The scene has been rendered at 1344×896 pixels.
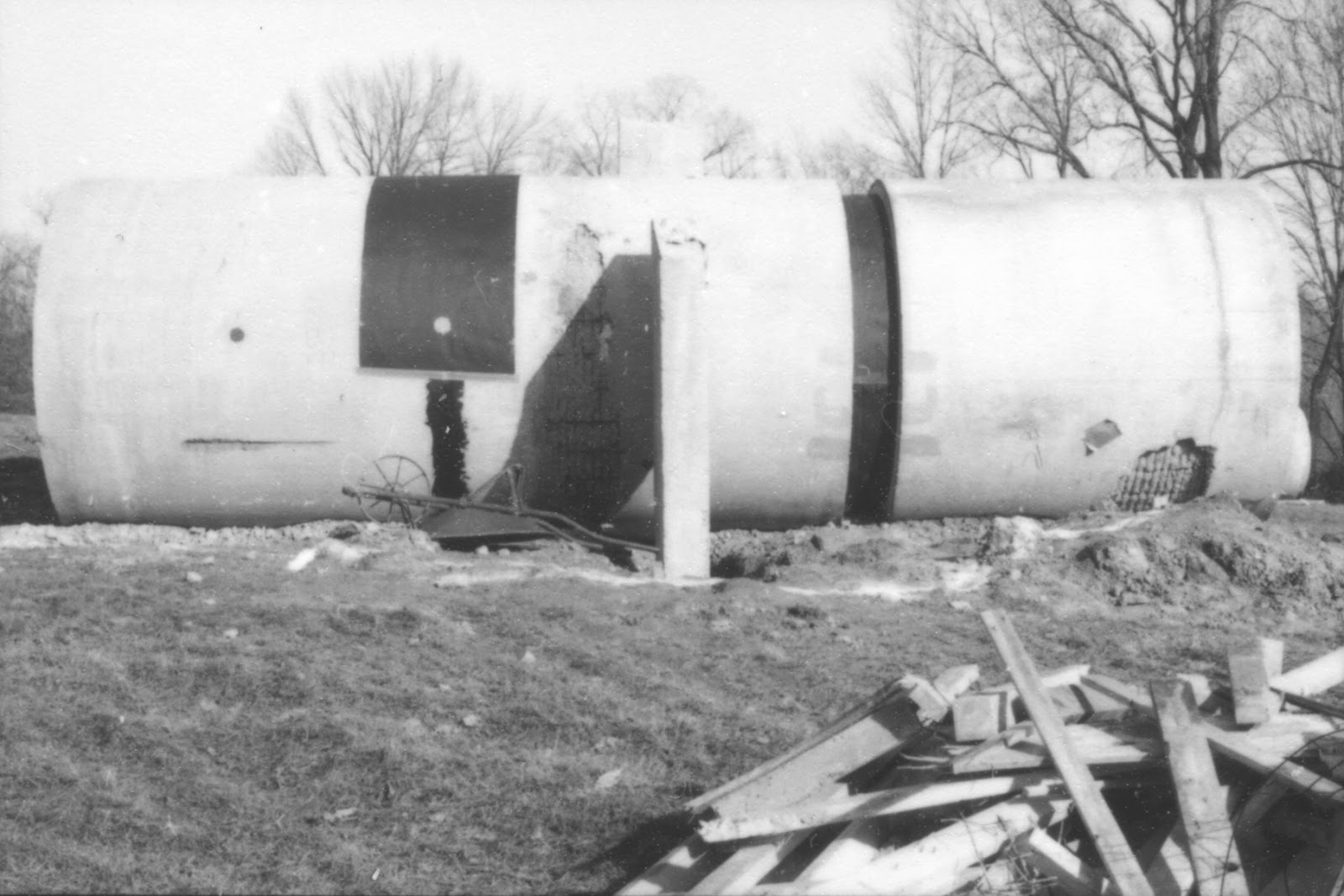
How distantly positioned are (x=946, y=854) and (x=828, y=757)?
634mm

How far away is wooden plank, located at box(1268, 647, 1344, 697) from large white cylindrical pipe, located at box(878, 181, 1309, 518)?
15.0 feet

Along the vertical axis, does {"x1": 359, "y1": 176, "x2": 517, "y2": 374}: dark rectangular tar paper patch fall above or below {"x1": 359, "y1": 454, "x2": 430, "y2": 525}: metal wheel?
above

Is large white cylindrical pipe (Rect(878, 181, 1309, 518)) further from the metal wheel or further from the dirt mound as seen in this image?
the metal wheel

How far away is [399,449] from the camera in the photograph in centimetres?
930

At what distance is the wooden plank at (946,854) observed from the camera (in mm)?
3703

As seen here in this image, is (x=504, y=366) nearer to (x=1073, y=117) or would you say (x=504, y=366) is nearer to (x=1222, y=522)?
(x=1222, y=522)

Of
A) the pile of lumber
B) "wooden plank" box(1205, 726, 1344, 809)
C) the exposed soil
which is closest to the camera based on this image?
the pile of lumber

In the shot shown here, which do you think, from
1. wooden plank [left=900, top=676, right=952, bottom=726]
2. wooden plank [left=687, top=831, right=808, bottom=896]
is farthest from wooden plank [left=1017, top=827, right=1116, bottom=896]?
wooden plank [left=687, top=831, right=808, bottom=896]

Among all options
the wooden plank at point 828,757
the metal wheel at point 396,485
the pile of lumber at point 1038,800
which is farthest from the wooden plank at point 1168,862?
the metal wheel at point 396,485

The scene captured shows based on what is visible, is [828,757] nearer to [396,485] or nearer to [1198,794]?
[1198,794]

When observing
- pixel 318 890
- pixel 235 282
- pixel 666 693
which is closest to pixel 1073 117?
pixel 235 282

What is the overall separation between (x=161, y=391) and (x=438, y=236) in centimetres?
231

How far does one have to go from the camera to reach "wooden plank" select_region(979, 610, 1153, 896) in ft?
12.3

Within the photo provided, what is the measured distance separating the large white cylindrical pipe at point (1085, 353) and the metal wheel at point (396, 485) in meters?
3.57
